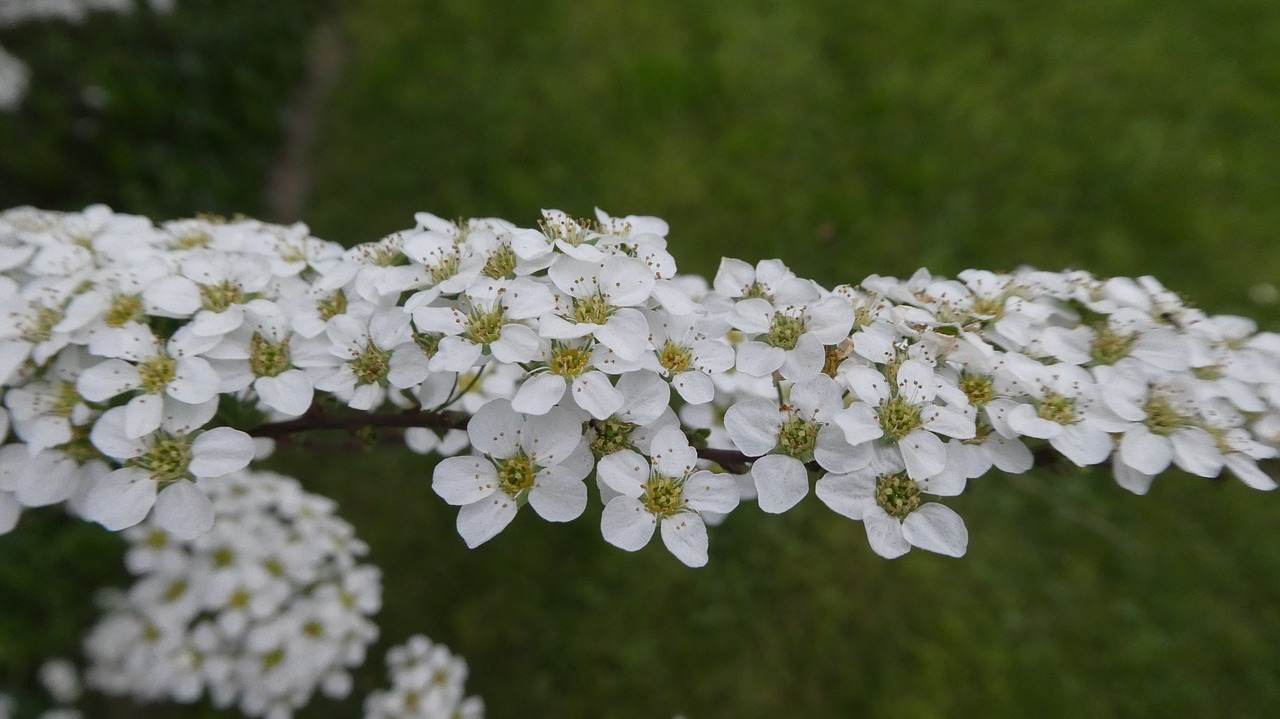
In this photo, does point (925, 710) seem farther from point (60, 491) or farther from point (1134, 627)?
point (60, 491)

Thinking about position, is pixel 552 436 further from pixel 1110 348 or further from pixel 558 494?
pixel 1110 348

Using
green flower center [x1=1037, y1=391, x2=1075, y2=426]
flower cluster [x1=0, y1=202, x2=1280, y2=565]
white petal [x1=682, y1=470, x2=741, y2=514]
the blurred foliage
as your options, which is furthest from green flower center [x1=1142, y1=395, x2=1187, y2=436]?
the blurred foliage

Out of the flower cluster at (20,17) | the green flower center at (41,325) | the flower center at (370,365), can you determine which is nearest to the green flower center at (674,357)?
the flower center at (370,365)

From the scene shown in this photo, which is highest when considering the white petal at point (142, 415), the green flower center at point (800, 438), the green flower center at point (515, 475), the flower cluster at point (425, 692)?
the green flower center at point (800, 438)

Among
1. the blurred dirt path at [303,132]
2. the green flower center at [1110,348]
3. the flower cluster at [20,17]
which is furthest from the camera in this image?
the blurred dirt path at [303,132]

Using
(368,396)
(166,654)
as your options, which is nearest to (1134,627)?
(368,396)

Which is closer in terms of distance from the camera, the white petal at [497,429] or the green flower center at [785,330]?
the white petal at [497,429]

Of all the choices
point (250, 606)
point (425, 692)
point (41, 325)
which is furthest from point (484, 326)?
point (425, 692)

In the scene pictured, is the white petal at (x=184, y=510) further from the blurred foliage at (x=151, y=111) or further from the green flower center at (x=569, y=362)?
the blurred foliage at (x=151, y=111)
